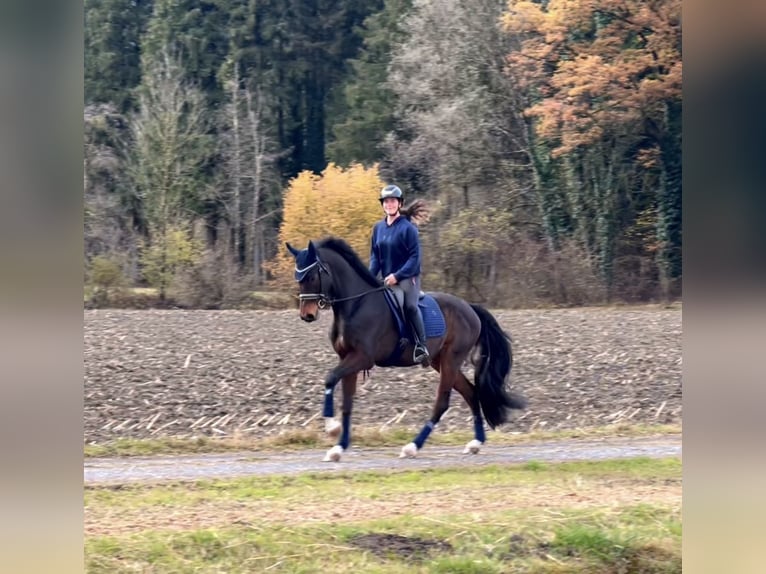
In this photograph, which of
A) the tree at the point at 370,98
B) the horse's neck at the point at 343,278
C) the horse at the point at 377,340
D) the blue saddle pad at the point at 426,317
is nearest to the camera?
the horse at the point at 377,340

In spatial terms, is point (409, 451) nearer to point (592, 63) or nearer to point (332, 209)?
point (332, 209)

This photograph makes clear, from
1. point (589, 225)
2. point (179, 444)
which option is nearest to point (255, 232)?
point (589, 225)

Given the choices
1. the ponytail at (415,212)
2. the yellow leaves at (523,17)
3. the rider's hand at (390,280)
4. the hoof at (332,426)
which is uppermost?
the yellow leaves at (523,17)

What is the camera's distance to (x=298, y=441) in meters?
11.7

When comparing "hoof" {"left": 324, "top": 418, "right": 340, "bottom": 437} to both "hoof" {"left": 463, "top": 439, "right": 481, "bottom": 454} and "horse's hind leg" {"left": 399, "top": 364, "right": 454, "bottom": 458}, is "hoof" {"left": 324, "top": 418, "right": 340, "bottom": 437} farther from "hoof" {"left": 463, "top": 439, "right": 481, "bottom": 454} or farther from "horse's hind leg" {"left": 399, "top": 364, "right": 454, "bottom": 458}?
"hoof" {"left": 463, "top": 439, "right": 481, "bottom": 454}

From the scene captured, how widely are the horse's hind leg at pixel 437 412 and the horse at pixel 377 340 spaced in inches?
0.4

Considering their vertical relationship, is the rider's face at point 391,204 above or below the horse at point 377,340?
above

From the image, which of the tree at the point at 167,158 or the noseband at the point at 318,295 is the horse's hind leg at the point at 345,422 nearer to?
the noseband at the point at 318,295

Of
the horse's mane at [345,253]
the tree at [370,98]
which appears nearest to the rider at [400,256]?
the horse's mane at [345,253]

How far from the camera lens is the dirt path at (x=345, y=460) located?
32.3ft
